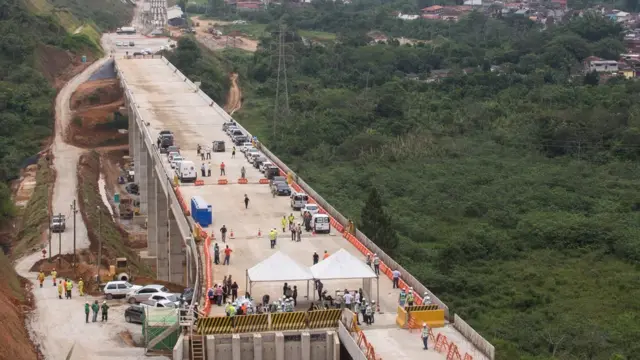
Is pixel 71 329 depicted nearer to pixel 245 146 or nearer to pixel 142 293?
pixel 142 293

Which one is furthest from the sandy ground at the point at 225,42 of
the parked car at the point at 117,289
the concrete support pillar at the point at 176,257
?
the parked car at the point at 117,289

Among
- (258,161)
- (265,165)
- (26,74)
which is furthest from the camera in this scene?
(26,74)

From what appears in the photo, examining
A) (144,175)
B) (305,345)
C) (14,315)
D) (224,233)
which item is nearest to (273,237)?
(224,233)

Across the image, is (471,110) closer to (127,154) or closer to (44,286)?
(127,154)

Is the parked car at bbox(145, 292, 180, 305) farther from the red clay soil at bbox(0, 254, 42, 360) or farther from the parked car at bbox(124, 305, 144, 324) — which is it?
the red clay soil at bbox(0, 254, 42, 360)

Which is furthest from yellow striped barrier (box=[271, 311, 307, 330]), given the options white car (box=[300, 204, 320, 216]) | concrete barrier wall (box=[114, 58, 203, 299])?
white car (box=[300, 204, 320, 216])

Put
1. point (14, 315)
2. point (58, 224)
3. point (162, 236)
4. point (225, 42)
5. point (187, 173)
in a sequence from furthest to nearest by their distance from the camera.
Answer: point (225, 42) < point (162, 236) < point (58, 224) < point (187, 173) < point (14, 315)
